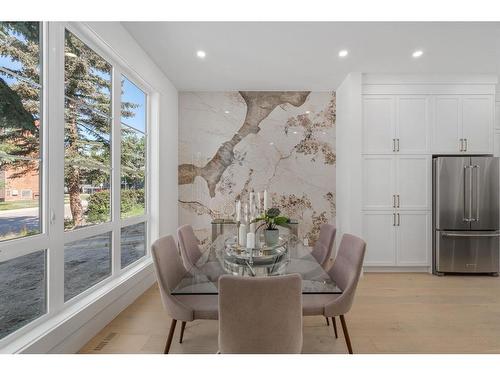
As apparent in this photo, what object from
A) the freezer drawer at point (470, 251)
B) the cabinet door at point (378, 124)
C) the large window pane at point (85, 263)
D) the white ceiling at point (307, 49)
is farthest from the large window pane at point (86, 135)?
the freezer drawer at point (470, 251)

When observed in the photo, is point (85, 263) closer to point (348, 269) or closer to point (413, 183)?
point (348, 269)

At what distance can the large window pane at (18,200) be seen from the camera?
167 centimetres

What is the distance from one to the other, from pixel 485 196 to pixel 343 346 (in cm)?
311

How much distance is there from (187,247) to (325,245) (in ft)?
4.27

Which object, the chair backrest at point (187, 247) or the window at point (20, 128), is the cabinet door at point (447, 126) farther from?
the window at point (20, 128)

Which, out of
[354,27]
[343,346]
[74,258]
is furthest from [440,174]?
[74,258]

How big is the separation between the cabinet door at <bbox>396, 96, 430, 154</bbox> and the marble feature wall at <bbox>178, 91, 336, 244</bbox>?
1.00 meters

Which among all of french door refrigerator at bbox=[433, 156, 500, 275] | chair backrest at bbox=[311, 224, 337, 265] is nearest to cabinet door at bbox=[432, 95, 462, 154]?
french door refrigerator at bbox=[433, 156, 500, 275]

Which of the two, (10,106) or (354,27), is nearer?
(10,106)

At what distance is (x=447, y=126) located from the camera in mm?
3984

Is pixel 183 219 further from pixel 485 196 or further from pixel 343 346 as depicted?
pixel 485 196

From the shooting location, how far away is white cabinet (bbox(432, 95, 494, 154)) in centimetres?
398

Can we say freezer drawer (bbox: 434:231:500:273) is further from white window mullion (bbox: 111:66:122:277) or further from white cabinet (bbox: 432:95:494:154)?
white window mullion (bbox: 111:66:122:277)

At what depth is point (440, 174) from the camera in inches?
151
